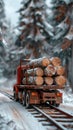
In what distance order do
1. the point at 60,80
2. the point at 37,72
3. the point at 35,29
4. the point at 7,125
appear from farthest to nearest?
the point at 35,29, the point at 60,80, the point at 37,72, the point at 7,125

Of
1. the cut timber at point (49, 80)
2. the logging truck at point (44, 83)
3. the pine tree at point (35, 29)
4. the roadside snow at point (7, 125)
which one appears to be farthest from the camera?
the pine tree at point (35, 29)

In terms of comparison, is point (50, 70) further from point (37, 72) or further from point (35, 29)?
point (35, 29)

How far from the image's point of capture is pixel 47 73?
864 inches

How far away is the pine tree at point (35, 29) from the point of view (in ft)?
139

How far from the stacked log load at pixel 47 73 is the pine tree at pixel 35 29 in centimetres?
2051

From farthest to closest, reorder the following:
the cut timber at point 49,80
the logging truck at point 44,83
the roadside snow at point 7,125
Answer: the cut timber at point 49,80 → the logging truck at point 44,83 → the roadside snow at point 7,125

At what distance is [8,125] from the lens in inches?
505

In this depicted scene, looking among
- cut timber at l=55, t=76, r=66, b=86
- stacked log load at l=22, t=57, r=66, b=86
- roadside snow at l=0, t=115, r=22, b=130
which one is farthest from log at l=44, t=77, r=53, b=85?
roadside snow at l=0, t=115, r=22, b=130

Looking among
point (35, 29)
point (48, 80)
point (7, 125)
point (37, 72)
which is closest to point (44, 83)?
point (48, 80)

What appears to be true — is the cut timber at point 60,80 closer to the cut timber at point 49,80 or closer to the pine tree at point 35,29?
the cut timber at point 49,80

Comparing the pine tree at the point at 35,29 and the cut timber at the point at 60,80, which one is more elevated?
the pine tree at the point at 35,29

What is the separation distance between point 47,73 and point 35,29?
21.8m

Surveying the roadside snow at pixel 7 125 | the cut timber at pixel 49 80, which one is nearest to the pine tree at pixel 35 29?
the cut timber at pixel 49 80

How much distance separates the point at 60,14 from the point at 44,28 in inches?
238
